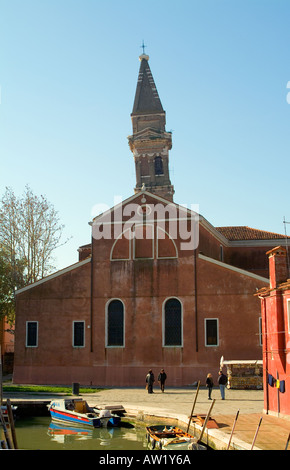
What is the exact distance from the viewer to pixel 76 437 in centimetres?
1861

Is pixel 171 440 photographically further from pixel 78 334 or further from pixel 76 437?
pixel 78 334

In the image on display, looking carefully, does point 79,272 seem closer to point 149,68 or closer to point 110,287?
point 110,287

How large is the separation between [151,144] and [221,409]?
118 ft

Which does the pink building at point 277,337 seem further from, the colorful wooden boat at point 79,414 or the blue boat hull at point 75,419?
the blue boat hull at point 75,419

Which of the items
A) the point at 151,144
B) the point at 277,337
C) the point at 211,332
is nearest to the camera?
the point at 277,337

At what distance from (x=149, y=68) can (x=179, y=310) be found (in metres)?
33.9

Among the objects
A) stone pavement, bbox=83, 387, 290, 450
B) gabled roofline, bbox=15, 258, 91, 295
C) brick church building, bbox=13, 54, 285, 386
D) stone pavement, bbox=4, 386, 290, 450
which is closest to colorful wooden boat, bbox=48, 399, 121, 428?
stone pavement, bbox=4, 386, 290, 450

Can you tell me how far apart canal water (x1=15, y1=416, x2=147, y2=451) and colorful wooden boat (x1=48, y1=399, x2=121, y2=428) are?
0.72 ft

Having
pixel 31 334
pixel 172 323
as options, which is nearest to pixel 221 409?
pixel 172 323

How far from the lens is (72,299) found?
30422mm

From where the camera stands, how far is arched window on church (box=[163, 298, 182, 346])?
95.0ft

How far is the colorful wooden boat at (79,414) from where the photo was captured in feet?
62.3

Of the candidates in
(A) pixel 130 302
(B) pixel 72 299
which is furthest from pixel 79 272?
(A) pixel 130 302

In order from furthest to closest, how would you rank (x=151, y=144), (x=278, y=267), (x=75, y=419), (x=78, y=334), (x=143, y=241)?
(x=151, y=144), (x=143, y=241), (x=78, y=334), (x=75, y=419), (x=278, y=267)
